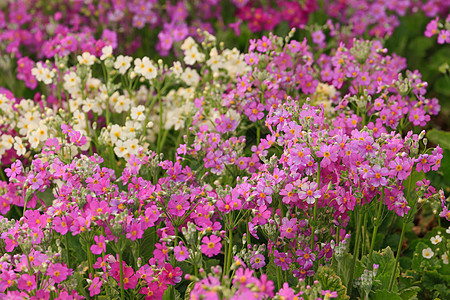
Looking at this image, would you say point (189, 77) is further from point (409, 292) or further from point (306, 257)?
point (409, 292)

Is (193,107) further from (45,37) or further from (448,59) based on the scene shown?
(448,59)

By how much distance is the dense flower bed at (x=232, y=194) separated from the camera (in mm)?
2256

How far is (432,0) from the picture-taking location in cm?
588

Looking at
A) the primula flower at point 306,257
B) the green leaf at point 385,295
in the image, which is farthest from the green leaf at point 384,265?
the primula flower at point 306,257

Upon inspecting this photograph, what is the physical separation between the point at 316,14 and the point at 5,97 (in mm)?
3224

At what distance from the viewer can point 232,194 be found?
2.31 meters

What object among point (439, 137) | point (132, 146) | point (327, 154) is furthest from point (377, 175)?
point (439, 137)

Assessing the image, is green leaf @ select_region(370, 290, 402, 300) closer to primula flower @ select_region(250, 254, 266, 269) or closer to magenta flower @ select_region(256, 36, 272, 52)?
primula flower @ select_region(250, 254, 266, 269)

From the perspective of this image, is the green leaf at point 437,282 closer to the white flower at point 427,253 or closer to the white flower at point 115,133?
the white flower at point 427,253

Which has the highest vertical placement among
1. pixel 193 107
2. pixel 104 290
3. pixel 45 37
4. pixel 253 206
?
pixel 45 37

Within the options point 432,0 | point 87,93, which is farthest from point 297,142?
point 432,0

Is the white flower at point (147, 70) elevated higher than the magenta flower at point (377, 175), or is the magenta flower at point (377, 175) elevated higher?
the white flower at point (147, 70)

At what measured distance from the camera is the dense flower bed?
226 cm

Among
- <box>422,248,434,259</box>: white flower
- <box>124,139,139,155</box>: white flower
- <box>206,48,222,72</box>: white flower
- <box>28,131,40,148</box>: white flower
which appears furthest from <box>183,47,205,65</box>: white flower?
<box>422,248,434,259</box>: white flower
